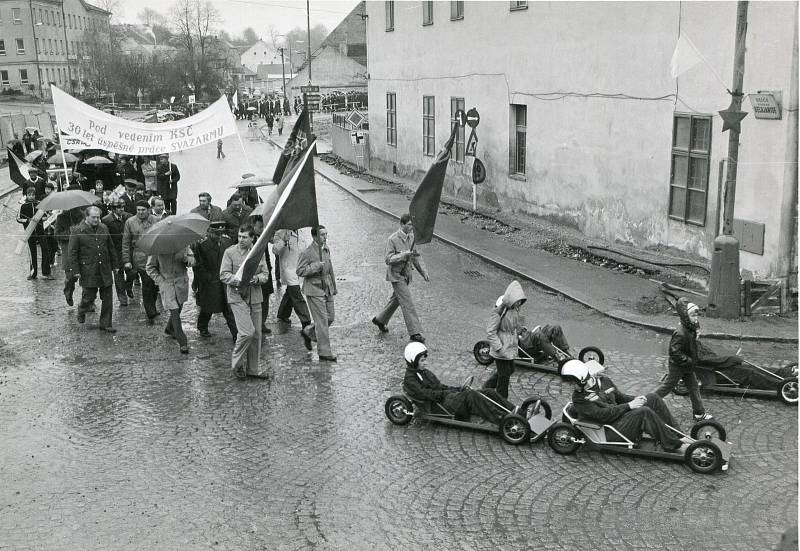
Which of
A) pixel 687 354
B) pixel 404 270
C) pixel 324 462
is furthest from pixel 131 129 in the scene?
pixel 687 354

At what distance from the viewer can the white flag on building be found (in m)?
13.7

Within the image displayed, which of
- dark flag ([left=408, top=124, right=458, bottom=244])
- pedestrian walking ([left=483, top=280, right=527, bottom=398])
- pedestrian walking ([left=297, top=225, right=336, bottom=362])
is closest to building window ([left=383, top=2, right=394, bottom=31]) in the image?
dark flag ([left=408, top=124, right=458, bottom=244])

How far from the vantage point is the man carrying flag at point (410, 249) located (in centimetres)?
1180

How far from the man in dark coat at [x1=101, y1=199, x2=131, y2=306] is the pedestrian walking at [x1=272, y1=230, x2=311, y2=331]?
303 centimetres

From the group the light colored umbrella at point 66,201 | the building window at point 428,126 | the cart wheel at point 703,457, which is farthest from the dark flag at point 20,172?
the cart wheel at point 703,457

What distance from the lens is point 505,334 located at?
911 centimetres

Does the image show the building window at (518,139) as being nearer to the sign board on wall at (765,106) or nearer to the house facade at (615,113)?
the house facade at (615,113)

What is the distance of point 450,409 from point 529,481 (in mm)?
1417

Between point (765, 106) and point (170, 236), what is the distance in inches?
352

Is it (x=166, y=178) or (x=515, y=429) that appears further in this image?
(x=166, y=178)

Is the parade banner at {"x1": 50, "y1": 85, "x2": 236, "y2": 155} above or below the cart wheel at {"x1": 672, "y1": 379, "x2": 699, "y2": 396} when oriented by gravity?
above

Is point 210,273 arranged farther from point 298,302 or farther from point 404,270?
point 404,270

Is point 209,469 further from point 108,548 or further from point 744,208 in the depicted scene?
point 744,208

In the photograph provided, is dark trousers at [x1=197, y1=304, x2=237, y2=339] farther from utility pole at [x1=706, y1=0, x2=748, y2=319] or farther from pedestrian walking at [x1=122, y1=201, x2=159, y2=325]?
utility pole at [x1=706, y1=0, x2=748, y2=319]
